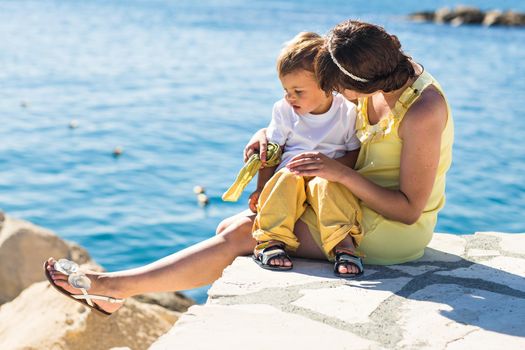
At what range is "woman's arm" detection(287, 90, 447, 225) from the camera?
124 inches

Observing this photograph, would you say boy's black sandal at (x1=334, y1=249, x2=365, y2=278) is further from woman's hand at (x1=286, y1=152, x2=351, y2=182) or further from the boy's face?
the boy's face

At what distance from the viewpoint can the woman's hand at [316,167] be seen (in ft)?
10.5

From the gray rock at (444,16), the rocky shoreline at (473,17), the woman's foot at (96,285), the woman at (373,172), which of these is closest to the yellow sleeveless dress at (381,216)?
the woman at (373,172)

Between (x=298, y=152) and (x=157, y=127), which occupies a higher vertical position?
(x=298, y=152)

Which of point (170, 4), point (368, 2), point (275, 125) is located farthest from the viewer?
point (368, 2)

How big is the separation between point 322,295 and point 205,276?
2.01 ft

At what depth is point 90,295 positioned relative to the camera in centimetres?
334

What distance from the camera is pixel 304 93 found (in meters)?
3.47

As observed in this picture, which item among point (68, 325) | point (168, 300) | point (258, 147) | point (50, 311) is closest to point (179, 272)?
point (258, 147)

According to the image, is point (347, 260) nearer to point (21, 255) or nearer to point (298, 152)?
point (298, 152)

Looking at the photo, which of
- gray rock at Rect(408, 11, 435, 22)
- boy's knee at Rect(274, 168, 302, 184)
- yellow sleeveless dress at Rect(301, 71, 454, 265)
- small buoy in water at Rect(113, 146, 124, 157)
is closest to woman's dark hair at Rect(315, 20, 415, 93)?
yellow sleeveless dress at Rect(301, 71, 454, 265)

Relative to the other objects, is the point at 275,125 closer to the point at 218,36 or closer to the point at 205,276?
the point at 205,276

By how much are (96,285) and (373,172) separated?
4.32 ft

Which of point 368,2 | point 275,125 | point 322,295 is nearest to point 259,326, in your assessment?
point 322,295
